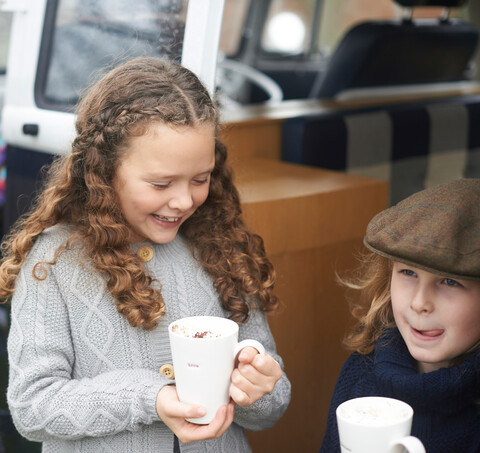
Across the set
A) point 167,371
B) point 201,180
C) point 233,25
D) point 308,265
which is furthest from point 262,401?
point 233,25

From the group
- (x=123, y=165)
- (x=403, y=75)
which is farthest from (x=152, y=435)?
(x=403, y=75)

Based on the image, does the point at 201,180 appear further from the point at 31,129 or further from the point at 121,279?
the point at 31,129

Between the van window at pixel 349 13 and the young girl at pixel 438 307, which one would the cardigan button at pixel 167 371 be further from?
the van window at pixel 349 13

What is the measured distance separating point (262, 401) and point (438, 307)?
38 centimetres

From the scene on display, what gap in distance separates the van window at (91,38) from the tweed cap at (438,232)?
3.45ft

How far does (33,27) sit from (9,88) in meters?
0.22

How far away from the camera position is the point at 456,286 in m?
1.06

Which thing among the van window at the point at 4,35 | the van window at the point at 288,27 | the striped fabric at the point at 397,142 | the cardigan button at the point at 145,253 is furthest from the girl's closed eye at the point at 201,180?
the van window at the point at 288,27

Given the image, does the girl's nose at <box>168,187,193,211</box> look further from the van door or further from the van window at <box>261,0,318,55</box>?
the van window at <box>261,0,318,55</box>

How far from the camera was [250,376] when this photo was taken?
1.06 meters

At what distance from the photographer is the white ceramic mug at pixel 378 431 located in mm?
844

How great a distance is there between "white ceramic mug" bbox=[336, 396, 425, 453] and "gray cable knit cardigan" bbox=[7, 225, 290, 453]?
1.29ft

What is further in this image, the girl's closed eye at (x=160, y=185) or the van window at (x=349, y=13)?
the van window at (x=349, y=13)

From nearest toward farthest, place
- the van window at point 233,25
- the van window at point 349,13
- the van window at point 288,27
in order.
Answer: the van window at point 233,25 < the van window at point 288,27 < the van window at point 349,13
